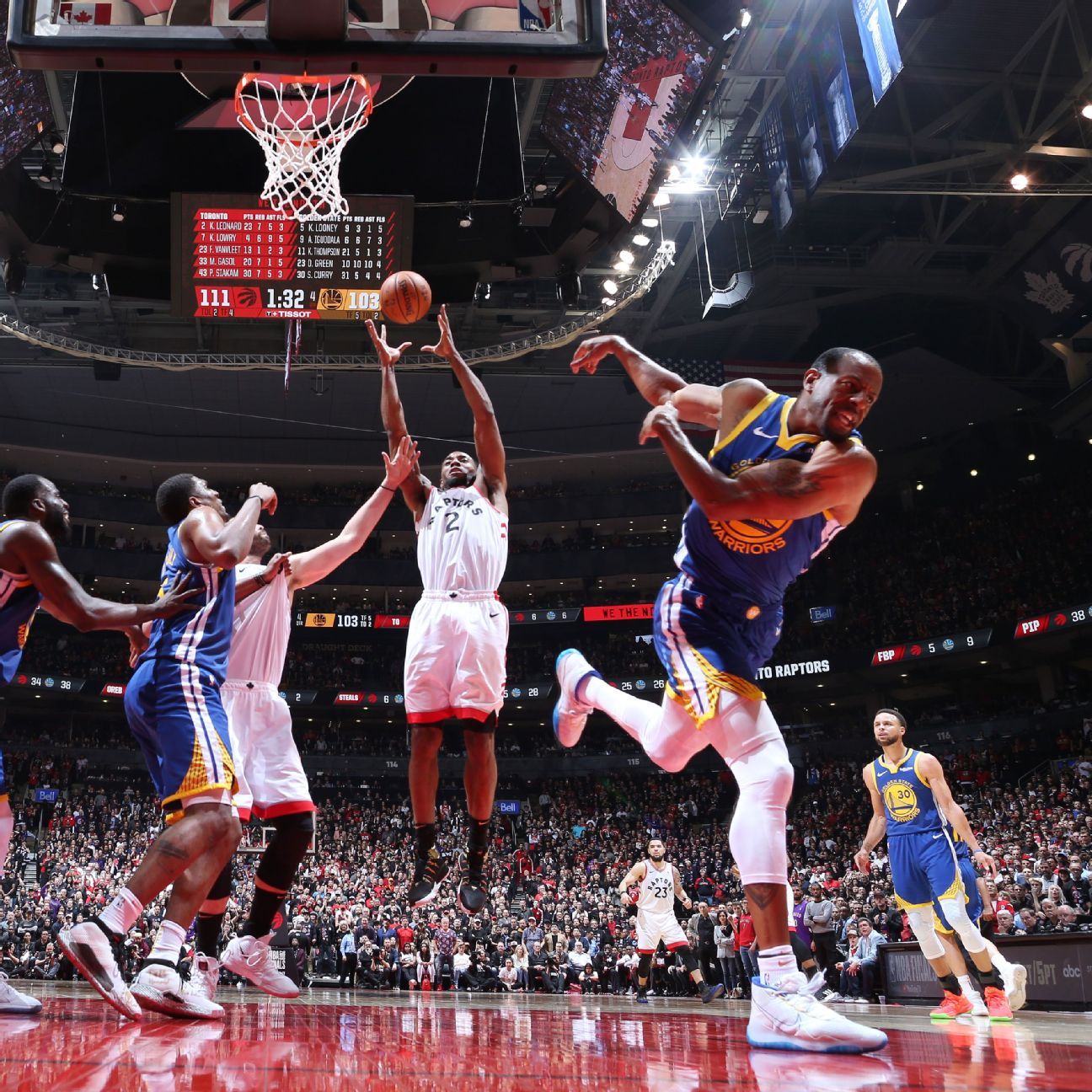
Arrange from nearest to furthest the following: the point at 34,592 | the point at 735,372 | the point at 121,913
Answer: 1. the point at 121,913
2. the point at 34,592
3. the point at 735,372

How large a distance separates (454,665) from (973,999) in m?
4.46

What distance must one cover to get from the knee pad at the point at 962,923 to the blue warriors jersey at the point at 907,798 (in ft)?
1.53

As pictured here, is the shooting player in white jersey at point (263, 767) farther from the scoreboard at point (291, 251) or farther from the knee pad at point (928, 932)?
the scoreboard at point (291, 251)

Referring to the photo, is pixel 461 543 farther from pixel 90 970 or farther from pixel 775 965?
pixel 775 965

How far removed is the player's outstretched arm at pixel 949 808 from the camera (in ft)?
23.5

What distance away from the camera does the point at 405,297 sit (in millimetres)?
6219

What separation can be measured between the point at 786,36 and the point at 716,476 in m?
14.1

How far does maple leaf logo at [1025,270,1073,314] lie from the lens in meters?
24.1

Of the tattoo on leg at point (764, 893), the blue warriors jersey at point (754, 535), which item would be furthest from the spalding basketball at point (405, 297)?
the tattoo on leg at point (764, 893)

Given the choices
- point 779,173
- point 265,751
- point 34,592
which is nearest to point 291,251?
point 779,173

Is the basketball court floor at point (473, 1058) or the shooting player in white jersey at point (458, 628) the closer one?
the basketball court floor at point (473, 1058)

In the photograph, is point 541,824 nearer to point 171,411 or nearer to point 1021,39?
point 171,411

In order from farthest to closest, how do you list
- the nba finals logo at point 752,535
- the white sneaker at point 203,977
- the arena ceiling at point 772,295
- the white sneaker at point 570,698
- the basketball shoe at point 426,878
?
the arena ceiling at point 772,295
the basketball shoe at point 426,878
the white sneaker at point 203,977
the white sneaker at point 570,698
the nba finals logo at point 752,535

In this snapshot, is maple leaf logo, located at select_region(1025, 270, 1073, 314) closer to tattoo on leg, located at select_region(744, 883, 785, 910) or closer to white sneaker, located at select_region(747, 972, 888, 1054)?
tattoo on leg, located at select_region(744, 883, 785, 910)
